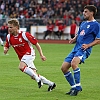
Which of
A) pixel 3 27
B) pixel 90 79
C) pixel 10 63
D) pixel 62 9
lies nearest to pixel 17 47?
pixel 90 79

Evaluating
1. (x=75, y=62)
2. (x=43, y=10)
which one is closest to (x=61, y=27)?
(x=43, y=10)

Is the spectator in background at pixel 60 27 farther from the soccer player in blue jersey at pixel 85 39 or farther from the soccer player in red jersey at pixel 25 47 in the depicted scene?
the soccer player in blue jersey at pixel 85 39

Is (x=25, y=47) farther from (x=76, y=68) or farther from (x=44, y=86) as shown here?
→ (x=76, y=68)

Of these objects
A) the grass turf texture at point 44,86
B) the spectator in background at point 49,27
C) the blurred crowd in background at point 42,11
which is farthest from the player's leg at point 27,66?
the spectator in background at point 49,27

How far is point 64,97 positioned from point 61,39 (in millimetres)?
28384

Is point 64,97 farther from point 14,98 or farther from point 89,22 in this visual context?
point 89,22

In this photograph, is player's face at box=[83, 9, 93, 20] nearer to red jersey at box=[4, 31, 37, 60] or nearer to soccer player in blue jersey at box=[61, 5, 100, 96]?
soccer player in blue jersey at box=[61, 5, 100, 96]

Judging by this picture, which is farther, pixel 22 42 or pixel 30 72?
pixel 22 42

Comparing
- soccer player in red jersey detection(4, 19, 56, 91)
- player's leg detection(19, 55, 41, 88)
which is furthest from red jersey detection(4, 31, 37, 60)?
player's leg detection(19, 55, 41, 88)

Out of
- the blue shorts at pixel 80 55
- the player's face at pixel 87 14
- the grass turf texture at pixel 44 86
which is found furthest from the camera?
the player's face at pixel 87 14

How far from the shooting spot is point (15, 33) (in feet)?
35.7

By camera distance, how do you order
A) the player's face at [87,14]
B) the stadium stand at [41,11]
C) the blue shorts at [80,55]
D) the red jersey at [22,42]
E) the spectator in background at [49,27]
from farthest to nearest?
the stadium stand at [41,11]
the spectator in background at [49,27]
the red jersey at [22,42]
the player's face at [87,14]
the blue shorts at [80,55]

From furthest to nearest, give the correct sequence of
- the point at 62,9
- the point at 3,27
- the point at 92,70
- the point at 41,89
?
the point at 62,9 < the point at 3,27 < the point at 92,70 < the point at 41,89

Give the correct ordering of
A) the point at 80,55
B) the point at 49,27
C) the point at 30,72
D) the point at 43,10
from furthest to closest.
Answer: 1. the point at 43,10
2. the point at 49,27
3. the point at 30,72
4. the point at 80,55
